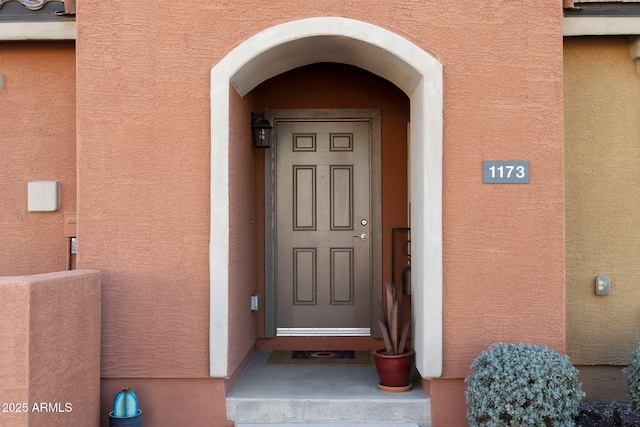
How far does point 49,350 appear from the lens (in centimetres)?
351

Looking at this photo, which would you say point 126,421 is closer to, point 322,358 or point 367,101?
point 322,358

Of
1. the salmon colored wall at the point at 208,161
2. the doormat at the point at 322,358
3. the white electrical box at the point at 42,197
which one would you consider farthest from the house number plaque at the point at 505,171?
the white electrical box at the point at 42,197

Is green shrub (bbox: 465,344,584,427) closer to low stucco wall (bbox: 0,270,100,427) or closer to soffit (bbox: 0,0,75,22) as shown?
low stucco wall (bbox: 0,270,100,427)

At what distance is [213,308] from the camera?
4.41 m

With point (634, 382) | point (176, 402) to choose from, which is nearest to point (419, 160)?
point (634, 382)

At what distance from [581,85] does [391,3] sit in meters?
1.88

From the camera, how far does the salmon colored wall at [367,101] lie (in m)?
5.98

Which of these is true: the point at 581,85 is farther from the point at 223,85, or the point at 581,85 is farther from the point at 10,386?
the point at 10,386

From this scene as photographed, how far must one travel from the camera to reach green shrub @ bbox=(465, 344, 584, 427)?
12.3ft

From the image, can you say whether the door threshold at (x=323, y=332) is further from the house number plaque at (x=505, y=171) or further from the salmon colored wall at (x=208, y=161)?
the house number plaque at (x=505, y=171)

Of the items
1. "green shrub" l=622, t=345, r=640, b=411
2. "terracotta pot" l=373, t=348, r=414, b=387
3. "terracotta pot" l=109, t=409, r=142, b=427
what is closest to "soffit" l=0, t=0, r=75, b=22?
"terracotta pot" l=109, t=409, r=142, b=427

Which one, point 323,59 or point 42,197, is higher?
point 323,59

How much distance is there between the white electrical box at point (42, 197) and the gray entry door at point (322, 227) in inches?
81.1

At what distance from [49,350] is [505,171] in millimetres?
3240
